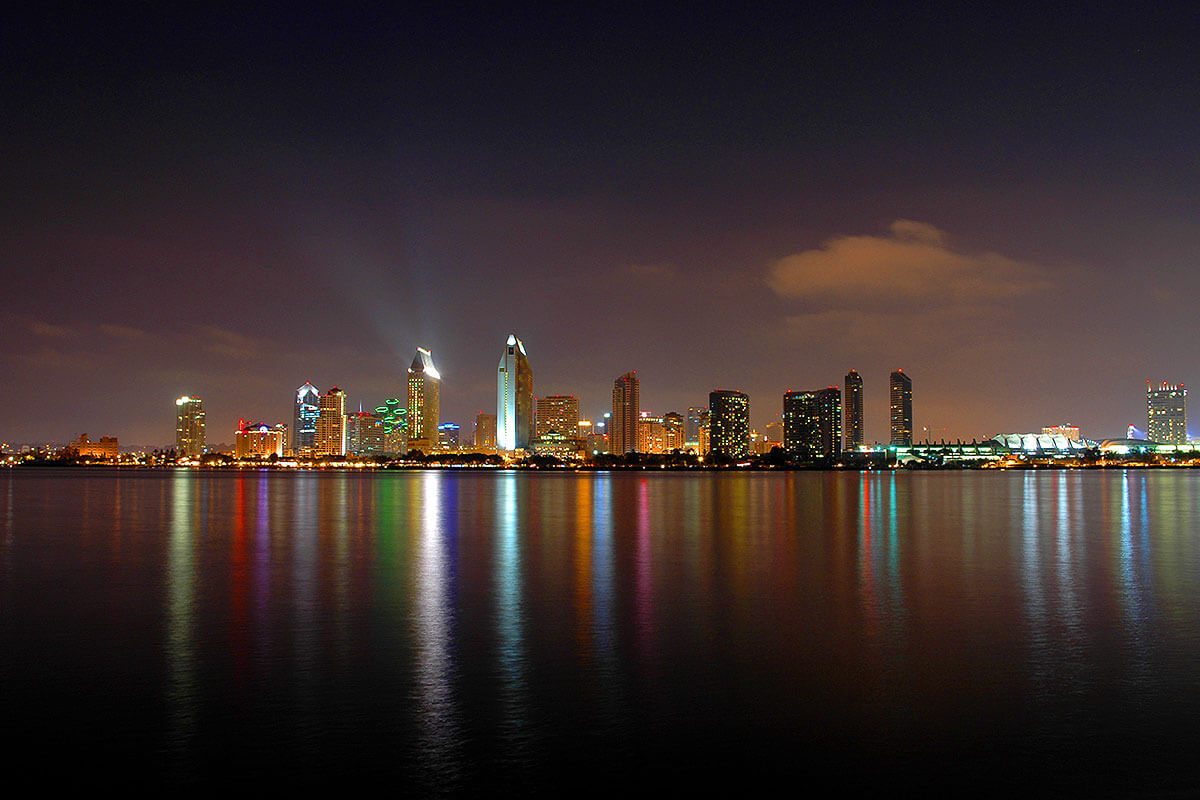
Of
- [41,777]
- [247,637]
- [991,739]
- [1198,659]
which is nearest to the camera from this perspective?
[41,777]

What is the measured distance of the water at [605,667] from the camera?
437 inches

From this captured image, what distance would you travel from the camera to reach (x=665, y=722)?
12.6m

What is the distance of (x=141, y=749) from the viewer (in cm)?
1153

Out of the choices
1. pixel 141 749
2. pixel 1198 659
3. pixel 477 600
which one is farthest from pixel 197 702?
pixel 1198 659

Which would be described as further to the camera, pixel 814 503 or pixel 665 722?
pixel 814 503

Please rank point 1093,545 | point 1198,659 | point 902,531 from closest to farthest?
point 1198,659 < point 1093,545 < point 902,531

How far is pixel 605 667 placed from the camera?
15953 millimetres

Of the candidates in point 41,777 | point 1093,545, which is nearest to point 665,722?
point 41,777

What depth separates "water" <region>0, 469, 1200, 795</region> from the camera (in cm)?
1111

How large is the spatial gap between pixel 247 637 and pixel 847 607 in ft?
45.1

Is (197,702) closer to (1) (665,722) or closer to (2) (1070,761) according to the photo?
(1) (665,722)

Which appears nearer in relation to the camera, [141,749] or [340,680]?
[141,749]

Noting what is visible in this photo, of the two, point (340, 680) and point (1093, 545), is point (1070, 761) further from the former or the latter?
point (1093, 545)

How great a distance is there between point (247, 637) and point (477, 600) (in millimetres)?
6256
